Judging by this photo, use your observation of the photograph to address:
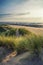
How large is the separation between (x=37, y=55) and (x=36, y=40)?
3.39ft

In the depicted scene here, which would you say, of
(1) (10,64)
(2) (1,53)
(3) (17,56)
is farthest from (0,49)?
(1) (10,64)

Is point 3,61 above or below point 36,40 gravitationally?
below

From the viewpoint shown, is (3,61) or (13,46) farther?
(13,46)

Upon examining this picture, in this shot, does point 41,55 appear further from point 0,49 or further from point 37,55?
point 0,49

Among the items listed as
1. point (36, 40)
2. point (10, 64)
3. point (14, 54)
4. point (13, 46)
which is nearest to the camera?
point (10, 64)

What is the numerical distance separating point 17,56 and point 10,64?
1.51m

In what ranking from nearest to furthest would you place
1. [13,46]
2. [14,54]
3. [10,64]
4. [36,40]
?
[10,64], [36,40], [14,54], [13,46]

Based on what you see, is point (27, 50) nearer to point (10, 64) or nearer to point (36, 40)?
point (36, 40)

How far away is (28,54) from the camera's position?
16.0 metres

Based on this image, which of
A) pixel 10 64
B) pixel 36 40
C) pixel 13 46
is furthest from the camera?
pixel 13 46

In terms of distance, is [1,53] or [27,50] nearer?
[27,50]

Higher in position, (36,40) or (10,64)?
(36,40)

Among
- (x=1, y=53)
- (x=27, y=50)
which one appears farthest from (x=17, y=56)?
(x=1, y=53)

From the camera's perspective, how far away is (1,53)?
18203 millimetres
